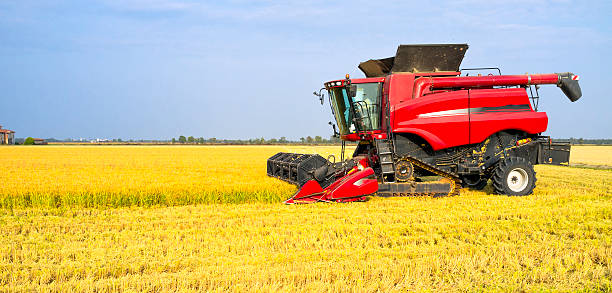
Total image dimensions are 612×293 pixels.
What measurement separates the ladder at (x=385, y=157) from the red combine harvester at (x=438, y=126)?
0.8 inches

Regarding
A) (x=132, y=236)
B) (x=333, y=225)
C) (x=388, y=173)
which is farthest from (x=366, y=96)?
(x=132, y=236)

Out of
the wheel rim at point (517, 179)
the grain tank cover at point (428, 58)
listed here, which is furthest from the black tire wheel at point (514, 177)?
the grain tank cover at point (428, 58)

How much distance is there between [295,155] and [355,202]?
329cm

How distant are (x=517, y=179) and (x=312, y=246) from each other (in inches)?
241

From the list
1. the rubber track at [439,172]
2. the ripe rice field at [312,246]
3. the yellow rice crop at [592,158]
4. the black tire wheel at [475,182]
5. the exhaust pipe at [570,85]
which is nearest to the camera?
the ripe rice field at [312,246]

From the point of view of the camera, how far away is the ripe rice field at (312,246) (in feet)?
12.3

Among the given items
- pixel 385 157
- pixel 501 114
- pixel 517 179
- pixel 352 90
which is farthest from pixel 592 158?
pixel 352 90

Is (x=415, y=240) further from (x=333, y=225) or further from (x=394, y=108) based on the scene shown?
(x=394, y=108)

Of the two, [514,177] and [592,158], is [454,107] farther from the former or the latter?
[592,158]

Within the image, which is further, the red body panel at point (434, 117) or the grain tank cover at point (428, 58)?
the grain tank cover at point (428, 58)

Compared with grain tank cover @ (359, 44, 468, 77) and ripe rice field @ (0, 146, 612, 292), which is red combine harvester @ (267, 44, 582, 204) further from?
ripe rice field @ (0, 146, 612, 292)

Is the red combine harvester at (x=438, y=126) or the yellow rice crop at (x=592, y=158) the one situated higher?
the red combine harvester at (x=438, y=126)

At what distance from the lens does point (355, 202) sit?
26.6 ft

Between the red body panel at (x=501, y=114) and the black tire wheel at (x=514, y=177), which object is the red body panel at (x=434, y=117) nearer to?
the red body panel at (x=501, y=114)
